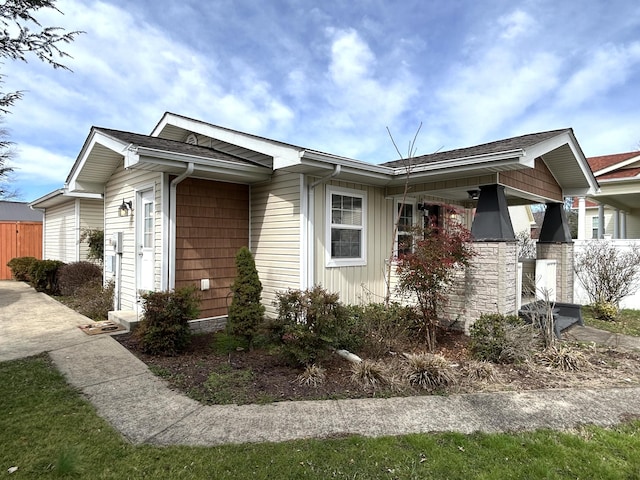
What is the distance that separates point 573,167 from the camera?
7.95m

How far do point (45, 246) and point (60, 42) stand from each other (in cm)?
1519

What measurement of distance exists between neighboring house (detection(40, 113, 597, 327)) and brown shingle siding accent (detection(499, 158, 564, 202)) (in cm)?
4

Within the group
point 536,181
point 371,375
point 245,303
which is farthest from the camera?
point 536,181

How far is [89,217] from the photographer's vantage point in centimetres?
1263

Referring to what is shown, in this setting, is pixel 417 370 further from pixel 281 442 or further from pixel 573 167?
pixel 573 167

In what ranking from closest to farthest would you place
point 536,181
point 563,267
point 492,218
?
1. point 492,218
2. point 536,181
3. point 563,267

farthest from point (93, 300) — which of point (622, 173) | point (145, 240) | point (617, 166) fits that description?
point (622, 173)

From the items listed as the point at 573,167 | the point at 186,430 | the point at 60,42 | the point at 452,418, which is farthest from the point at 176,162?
the point at 573,167

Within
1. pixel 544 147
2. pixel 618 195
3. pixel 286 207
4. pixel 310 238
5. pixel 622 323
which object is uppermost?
pixel 544 147

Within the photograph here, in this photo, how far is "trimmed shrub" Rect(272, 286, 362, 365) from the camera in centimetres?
443

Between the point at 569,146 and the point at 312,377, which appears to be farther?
the point at 569,146

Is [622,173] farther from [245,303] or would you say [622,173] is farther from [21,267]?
[21,267]

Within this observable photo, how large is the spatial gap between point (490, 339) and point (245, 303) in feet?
11.6

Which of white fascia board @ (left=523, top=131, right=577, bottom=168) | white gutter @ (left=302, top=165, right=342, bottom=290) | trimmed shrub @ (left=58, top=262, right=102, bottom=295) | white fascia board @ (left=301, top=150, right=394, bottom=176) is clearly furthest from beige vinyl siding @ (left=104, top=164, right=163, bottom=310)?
white fascia board @ (left=523, top=131, right=577, bottom=168)
